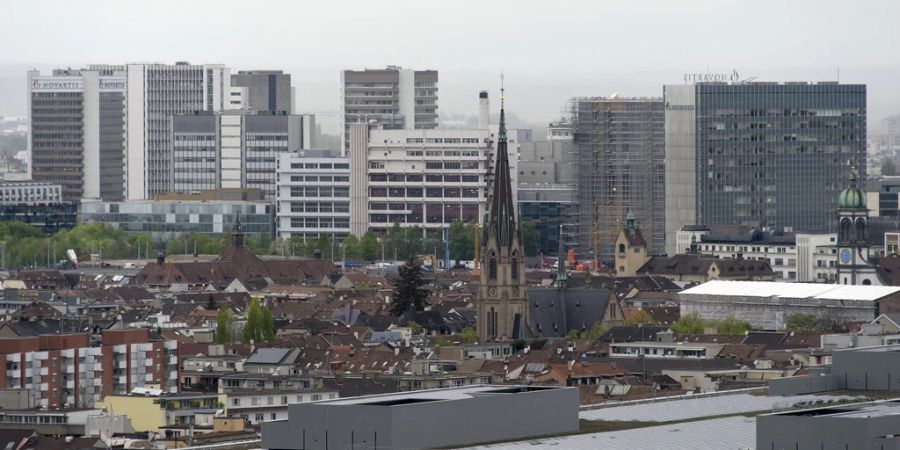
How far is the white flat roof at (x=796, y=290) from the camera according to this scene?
148 metres

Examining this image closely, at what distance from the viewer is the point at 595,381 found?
11219cm

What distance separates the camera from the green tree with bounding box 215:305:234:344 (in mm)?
142000

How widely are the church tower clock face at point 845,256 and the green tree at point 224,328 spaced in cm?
3458

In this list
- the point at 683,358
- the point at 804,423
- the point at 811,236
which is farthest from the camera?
the point at 811,236

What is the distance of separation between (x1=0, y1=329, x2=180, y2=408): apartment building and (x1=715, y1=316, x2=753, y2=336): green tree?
34.5 metres

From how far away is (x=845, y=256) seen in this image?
6437 inches

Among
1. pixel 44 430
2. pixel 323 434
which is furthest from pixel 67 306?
pixel 323 434

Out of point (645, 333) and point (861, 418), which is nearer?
point (861, 418)

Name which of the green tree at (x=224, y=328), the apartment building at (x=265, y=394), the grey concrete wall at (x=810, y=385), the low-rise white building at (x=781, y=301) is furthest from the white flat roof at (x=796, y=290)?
the grey concrete wall at (x=810, y=385)

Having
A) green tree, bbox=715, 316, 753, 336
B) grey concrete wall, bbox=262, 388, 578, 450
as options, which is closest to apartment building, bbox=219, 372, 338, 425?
grey concrete wall, bbox=262, 388, 578, 450

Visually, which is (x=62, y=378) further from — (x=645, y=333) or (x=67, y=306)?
(x=67, y=306)

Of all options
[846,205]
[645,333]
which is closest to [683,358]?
[645,333]

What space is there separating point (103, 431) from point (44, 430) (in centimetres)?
A: 256

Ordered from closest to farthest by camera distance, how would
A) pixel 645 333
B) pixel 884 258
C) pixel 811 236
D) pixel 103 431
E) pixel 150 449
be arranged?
pixel 150 449
pixel 103 431
pixel 645 333
pixel 884 258
pixel 811 236
